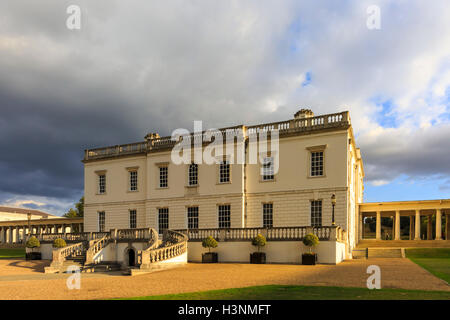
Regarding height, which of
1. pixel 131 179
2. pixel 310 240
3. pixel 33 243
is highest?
pixel 131 179

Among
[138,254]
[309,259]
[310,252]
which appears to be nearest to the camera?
[138,254]

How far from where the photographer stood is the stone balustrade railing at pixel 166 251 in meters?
20.2

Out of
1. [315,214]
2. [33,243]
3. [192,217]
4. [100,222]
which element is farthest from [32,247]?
[315,214]

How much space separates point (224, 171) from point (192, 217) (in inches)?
197

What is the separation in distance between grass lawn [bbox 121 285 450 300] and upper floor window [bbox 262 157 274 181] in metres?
18.2

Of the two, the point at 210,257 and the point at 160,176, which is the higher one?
the point at 160,176

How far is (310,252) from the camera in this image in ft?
75.6

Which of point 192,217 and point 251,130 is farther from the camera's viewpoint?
point 192,217

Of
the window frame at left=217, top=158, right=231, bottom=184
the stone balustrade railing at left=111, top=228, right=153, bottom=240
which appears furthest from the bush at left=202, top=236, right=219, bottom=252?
the window frame at left=217, top=158, right=231, bottom=184

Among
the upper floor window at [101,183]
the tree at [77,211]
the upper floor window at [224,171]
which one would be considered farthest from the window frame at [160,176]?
the tree at [77,211]

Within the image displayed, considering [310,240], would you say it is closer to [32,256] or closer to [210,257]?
[210,257]

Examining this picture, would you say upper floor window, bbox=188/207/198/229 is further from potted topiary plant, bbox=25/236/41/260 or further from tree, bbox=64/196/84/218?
tree, bbox=64/196/84/218

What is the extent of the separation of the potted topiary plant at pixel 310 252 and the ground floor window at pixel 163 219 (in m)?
15.1

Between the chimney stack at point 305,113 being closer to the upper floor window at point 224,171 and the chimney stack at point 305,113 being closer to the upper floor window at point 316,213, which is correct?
the upper floor window at point 224,171
